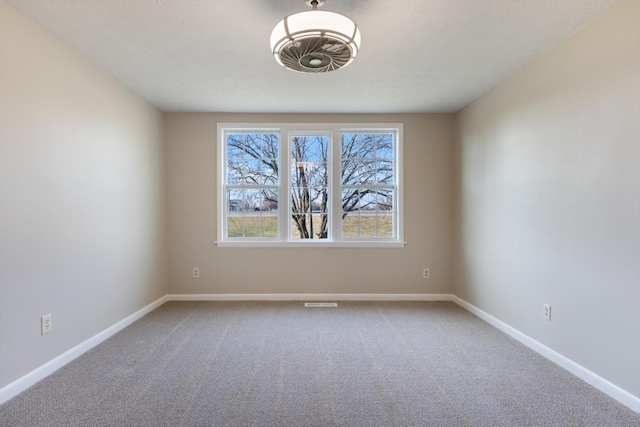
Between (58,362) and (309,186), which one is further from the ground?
(309,186)

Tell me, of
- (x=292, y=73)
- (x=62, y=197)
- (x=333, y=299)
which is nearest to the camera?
(x=62, y=197)

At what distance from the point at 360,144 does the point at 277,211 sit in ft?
4.71

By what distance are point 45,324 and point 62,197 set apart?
0.92 meters

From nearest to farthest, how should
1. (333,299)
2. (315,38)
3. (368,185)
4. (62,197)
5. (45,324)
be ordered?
1. (315,38)
2. (45,324)
3. (62,197)
4. (333,299)
5. (368,185)

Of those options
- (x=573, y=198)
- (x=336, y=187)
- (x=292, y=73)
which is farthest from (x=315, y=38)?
(x=336, y=187)

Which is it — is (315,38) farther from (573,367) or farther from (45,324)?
(573,367)

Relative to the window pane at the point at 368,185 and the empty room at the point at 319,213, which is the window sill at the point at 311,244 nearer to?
the empty room at the point at 319,213

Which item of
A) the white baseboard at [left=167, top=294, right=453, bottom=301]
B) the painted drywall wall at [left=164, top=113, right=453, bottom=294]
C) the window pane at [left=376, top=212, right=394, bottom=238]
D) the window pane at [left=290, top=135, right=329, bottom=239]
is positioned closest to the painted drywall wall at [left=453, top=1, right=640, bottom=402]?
the painted drywall wall at [left=164, top=113, right=453, bottom=294]

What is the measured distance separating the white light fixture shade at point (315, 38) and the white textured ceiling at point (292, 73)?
0.25 m

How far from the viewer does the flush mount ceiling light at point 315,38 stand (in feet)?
5.49

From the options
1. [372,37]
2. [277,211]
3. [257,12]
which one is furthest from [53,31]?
[277,211]

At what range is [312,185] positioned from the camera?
13.4 ft

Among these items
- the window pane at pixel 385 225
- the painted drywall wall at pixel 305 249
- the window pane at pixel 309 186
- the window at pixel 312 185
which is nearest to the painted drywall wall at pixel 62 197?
the painted drywall wall at pixel 305 249

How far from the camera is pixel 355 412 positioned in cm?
175
